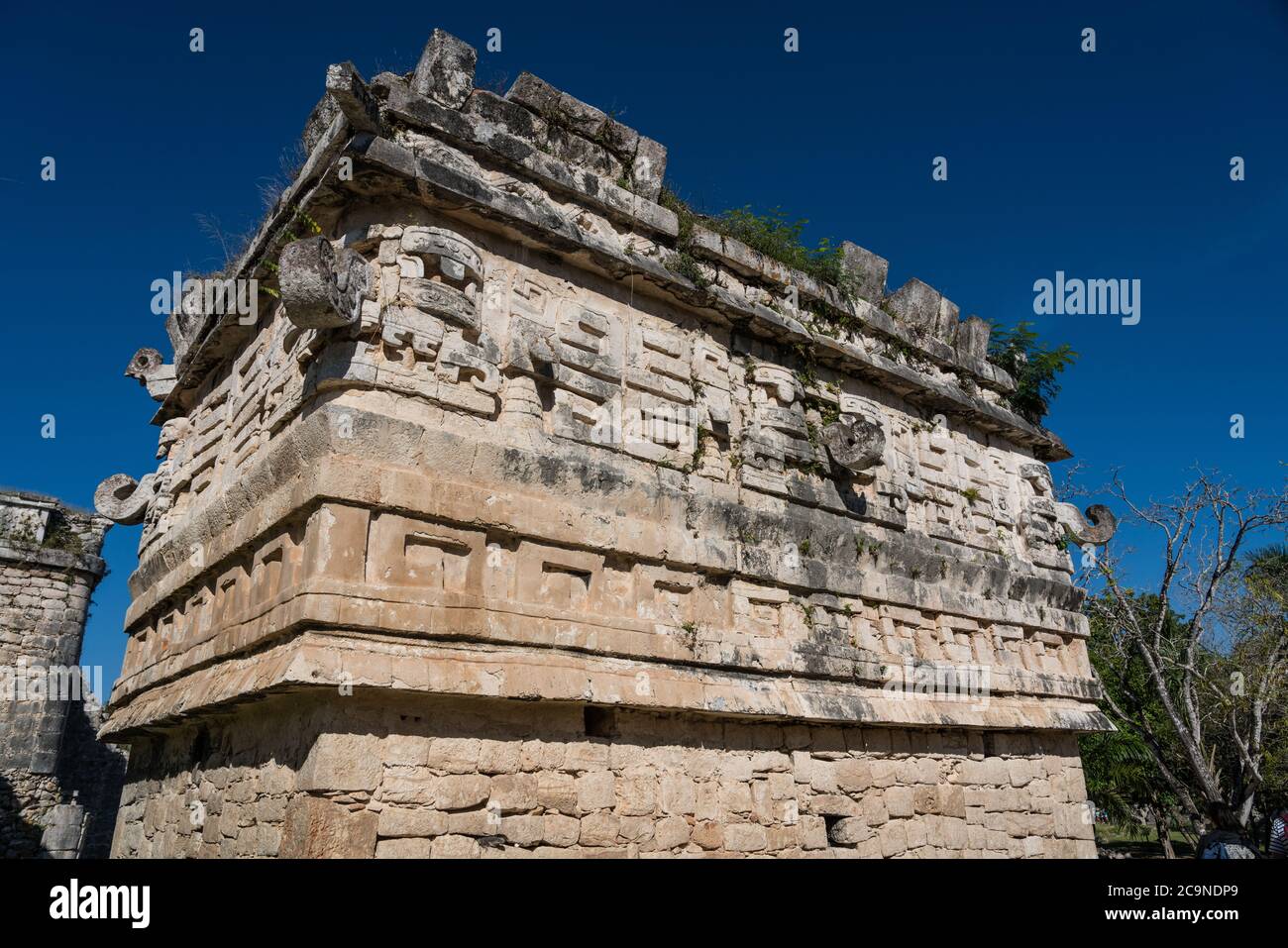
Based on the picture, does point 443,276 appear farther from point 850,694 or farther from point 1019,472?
point 1019,472

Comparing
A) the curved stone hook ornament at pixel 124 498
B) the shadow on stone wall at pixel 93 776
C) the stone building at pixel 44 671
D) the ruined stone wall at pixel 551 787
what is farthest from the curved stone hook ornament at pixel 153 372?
the shadow on stone wall at pixel 93 776

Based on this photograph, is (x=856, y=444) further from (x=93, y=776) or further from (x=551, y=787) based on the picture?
(x=93, y=776)

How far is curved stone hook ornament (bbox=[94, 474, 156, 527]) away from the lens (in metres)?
7.98

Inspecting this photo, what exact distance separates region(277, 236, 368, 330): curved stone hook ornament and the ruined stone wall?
2.03 meters

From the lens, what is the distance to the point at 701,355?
6.53m

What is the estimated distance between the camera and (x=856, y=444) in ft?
22.2

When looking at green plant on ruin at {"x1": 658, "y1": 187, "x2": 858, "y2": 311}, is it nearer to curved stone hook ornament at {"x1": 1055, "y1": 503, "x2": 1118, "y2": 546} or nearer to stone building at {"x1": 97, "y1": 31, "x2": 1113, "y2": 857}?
stone building at {"x1": 97, "y1": 31, "x2": 1113, "y2": 857}

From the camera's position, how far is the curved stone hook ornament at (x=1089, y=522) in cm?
919

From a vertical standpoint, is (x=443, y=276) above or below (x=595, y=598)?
above

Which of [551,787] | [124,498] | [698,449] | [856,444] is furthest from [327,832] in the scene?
[124,498]

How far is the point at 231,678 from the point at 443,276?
2.63 meters
